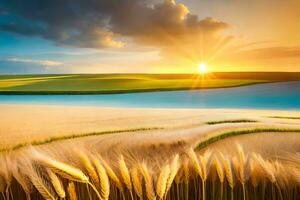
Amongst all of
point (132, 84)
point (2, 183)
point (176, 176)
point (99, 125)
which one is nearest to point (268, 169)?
point (176, 176)

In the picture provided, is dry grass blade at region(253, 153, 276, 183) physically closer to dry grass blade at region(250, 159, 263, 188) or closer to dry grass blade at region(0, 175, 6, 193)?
dry grass blade at region(250, 159, 263, 188)

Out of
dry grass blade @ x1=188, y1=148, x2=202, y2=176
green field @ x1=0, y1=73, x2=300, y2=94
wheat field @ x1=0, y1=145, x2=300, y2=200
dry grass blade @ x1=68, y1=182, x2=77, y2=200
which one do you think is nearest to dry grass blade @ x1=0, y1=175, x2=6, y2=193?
wheat field @ x1=0, y1=145, x2=300, y2=200

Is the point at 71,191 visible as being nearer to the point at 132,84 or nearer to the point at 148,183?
the point at 148,183

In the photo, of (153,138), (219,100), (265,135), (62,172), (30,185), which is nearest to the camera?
(62,172)

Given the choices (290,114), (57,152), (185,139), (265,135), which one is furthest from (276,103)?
(57,152)

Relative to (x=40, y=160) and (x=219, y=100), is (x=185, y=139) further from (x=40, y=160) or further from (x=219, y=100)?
(x=219, y=100)

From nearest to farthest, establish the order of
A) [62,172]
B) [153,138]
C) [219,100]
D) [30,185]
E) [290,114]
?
[62,172] < [30,185] < [153,138] < [290,114] < [219,100]

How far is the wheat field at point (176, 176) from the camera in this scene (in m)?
0.64

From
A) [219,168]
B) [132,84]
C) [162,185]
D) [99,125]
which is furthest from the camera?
[132,84]

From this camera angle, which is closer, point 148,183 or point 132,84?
point 148,183

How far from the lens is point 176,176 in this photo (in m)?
0.70

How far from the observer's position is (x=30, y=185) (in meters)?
0.66

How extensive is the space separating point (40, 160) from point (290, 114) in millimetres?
1572

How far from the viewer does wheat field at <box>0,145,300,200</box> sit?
64 centimetres
